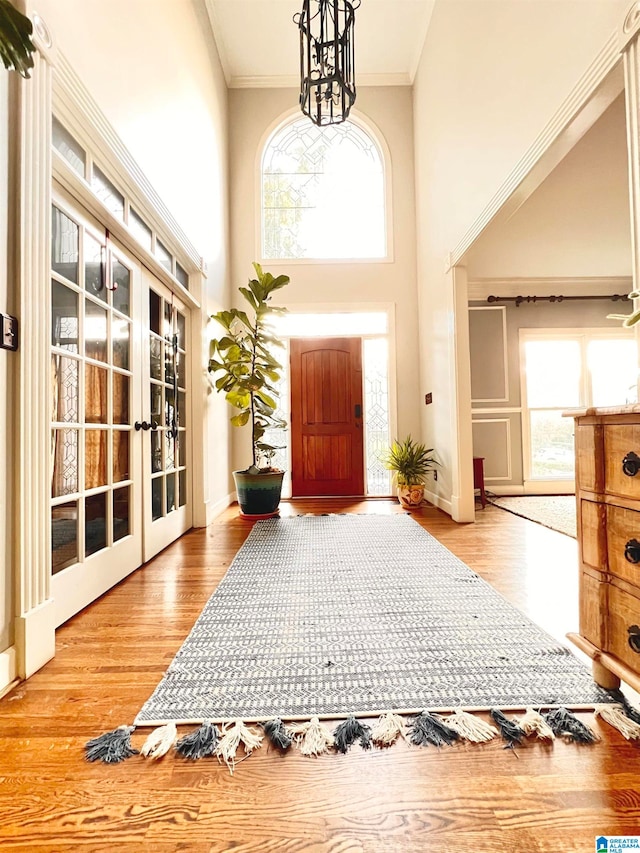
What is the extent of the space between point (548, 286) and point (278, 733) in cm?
523

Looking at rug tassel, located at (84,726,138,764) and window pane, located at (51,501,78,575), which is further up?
window pane, located at (51,501,78,575)

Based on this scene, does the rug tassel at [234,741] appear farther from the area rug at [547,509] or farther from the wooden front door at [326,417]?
the wooden front door at [326,417]

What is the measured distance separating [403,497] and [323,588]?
218 cm

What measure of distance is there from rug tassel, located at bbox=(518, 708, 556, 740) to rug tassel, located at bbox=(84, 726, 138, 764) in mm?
898

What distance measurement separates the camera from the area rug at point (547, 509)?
2941mm

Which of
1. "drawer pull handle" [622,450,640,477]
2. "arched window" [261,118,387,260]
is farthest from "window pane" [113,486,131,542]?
"arched window" [261,118,387,260]

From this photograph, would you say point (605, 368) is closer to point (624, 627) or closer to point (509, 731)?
point (624, 627)

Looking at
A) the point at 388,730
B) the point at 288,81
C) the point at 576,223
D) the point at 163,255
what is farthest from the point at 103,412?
the point at 288,81

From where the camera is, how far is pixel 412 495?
150 inches

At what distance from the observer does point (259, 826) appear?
73cm

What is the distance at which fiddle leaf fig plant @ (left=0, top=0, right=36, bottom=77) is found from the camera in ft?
2.56

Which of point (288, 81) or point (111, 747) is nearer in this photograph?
point (111, 747)

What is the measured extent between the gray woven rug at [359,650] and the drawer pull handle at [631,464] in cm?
60

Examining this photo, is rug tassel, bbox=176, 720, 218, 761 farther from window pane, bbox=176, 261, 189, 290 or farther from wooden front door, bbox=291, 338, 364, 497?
wooden front door, bbox=291, 338, 364, 497
